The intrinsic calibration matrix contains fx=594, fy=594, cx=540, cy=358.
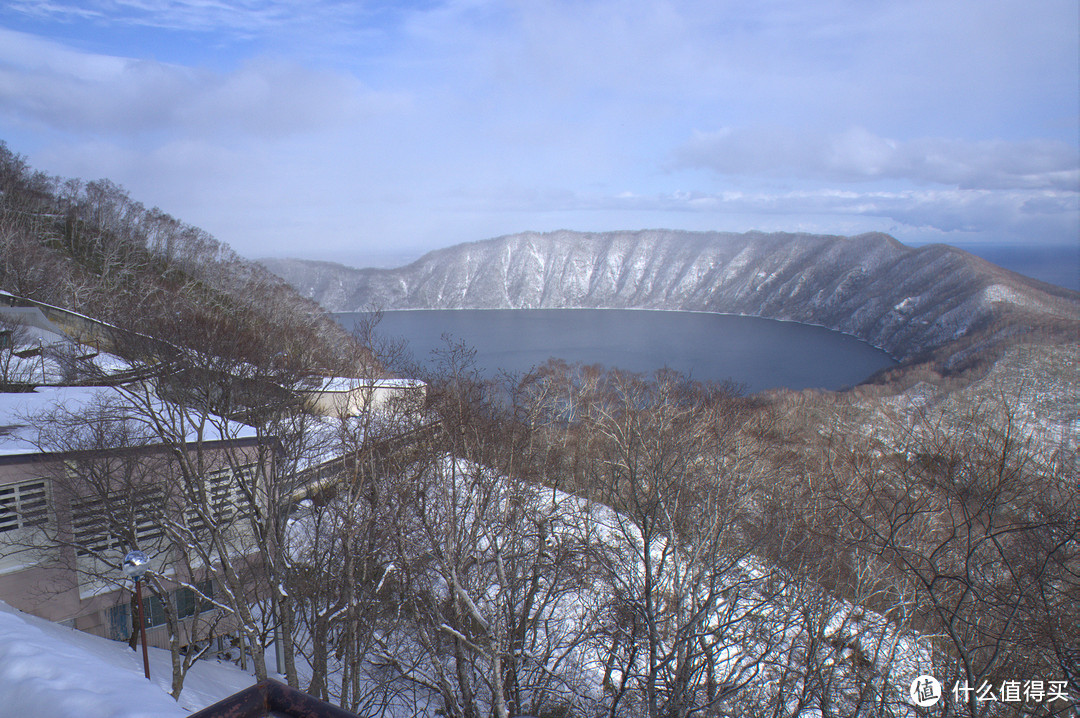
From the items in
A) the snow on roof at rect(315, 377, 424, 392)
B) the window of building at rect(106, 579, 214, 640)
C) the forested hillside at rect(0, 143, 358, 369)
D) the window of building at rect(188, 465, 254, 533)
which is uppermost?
the forested hillside at rect(0, 143, 358, 369)

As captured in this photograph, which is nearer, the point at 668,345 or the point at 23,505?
the point at 23,505

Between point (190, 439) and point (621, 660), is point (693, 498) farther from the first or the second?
point (190, 439)

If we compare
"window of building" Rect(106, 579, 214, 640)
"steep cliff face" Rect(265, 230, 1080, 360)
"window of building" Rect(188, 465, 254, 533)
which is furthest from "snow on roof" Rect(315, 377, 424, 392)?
"steep cliff face" Rect(265, 230, 1080, 360)

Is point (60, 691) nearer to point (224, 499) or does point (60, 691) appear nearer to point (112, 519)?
point (112, 519)

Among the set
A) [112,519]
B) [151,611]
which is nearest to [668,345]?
[151,611]

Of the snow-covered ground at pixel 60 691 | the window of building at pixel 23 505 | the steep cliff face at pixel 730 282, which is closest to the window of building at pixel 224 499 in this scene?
the window of building at pixel 23 505

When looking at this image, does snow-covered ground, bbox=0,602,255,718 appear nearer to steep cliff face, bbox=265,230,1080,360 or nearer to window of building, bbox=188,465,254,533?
window of building, bbox=188,465,254,533

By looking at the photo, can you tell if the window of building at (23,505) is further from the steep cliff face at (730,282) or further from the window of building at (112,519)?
the steep cliff face at (730,282)
